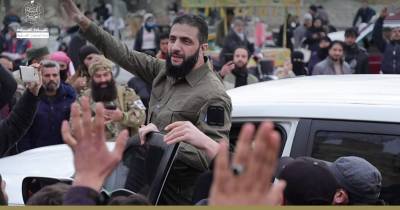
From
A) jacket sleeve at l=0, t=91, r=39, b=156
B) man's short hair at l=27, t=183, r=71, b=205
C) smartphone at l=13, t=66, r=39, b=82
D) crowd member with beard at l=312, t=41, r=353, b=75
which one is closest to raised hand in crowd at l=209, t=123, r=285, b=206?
man's short hair at l=27, t=183, r=71, b=205

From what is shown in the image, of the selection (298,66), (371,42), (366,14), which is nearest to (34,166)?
(298,66)

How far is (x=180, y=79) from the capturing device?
12.7 ft

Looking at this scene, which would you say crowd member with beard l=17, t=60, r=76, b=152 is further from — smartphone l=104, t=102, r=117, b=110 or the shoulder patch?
the shoulder patch

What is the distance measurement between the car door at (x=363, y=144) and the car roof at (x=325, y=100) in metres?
0.03

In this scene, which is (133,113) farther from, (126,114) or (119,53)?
(119,53)

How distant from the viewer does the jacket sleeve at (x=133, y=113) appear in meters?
6.04

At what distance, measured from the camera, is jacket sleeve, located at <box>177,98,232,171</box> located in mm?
3529

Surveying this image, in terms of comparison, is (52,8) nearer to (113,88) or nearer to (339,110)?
(113,88)

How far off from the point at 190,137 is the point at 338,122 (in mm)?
751

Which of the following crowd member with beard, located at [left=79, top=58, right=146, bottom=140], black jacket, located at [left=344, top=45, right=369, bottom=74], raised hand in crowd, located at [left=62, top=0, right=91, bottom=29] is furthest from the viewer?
black jacket, located at [left=344, top=45, right=369, bottom=74]

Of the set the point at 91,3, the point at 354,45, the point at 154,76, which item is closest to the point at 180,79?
the point at 154,76

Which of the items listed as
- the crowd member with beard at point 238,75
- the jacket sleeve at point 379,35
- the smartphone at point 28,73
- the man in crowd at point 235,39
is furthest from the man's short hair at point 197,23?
the jacket sleeve at point 379,35

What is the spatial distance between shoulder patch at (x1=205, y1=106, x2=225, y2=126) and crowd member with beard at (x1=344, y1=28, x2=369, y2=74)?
861 centimetres

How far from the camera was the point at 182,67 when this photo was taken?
382 centimetres
